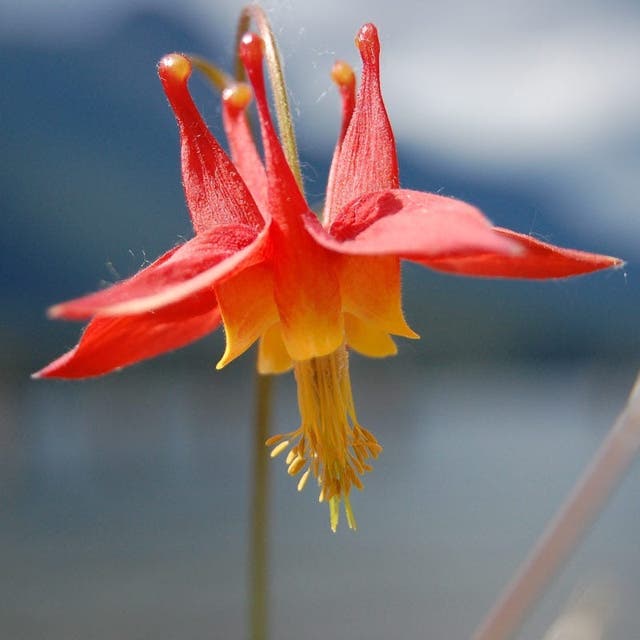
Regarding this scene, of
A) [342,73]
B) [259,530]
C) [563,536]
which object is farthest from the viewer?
[259,530]

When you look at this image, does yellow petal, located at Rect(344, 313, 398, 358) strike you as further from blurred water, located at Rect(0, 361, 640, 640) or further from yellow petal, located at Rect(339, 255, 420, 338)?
blurred water, located at Rect(0, 361, 640, 640)

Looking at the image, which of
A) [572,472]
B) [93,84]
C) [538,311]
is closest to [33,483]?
[93,84]

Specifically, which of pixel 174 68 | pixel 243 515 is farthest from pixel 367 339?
pixel 243 515

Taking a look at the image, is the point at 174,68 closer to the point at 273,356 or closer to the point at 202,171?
the point at 202,171

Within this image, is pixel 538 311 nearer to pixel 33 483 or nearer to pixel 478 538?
pixel 478 538

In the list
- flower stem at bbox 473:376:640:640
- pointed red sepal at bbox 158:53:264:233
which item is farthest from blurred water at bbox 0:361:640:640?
pointed red sepal at bbox 158:53:264:233

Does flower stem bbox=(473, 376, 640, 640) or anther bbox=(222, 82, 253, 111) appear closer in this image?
flower stem bbox=(473, 376, 640, 640)
